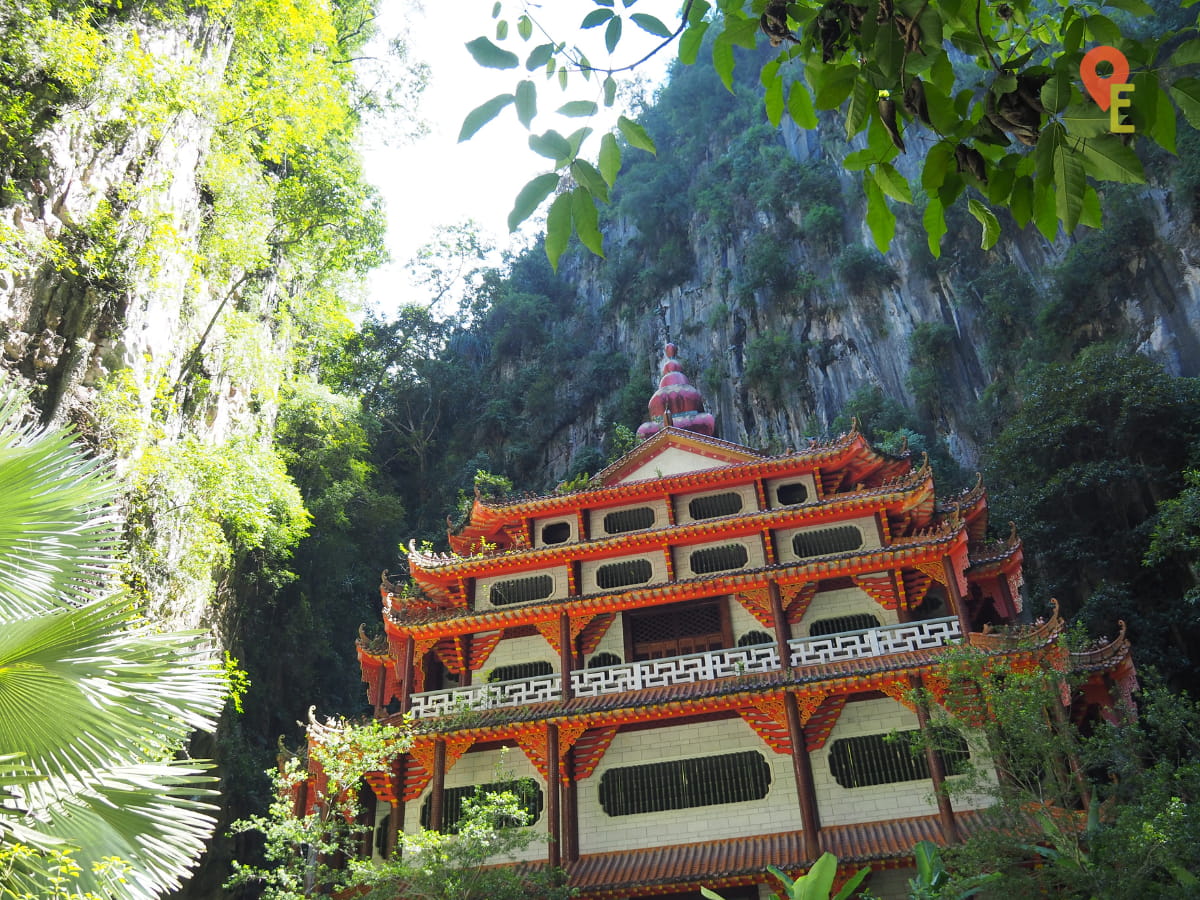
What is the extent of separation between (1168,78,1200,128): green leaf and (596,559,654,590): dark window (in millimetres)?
17931

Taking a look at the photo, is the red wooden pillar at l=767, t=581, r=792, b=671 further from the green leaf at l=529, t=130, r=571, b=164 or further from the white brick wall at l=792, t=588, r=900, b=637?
the green leaf at l=529, t=130, r=571, b=164

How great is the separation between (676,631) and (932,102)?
17.3 meters

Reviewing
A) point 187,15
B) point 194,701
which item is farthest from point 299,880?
point 187,15

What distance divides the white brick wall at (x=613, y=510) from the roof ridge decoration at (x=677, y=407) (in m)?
3.07

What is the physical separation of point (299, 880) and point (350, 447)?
19.3 meters

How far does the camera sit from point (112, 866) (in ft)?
26.1

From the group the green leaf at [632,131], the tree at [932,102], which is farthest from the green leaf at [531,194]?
the green leaf at [632,131]

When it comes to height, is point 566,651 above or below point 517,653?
below

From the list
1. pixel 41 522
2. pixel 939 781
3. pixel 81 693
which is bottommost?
pixel 939 781

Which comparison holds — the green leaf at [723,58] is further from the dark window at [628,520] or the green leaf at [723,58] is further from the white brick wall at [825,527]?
the dark window at [628,520]

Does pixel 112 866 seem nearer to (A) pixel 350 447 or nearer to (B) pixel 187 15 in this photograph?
(B) pixel 187 15

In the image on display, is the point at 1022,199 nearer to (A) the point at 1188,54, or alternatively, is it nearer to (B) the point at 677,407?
(A) the point at 1188,54

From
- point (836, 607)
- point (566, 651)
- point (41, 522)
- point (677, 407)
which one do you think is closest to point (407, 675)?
point (566, 651)

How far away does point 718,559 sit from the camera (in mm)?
19875
